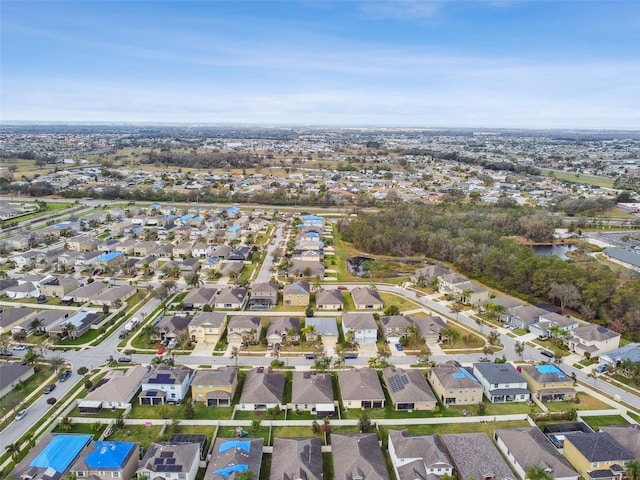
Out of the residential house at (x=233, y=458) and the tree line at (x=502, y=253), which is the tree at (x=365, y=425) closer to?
the residential house at (x=233, y=458)

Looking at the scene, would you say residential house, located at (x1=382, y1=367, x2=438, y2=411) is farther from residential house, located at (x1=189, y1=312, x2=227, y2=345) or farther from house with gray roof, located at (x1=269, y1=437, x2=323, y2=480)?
residential house, located at (x1=189, y1=312, x2=227, y2=345)

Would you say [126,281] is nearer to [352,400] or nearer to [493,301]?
[352,400]

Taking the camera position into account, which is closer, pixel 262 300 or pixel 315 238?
pixel 262 300

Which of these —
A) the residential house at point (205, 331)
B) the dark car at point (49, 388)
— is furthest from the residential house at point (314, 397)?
the dark car at point (49, 388)

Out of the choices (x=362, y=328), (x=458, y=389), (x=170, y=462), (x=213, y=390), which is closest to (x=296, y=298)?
(x=362, y=328)

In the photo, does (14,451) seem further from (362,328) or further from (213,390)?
(362,328)

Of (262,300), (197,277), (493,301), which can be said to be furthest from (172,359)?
(493,301)

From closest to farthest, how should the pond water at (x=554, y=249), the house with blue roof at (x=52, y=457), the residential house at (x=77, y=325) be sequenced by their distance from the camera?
the house with blue roof at (x=52, y=457) → the residential house at (x=77, y=325) → the pond water at (x=554, y=249)

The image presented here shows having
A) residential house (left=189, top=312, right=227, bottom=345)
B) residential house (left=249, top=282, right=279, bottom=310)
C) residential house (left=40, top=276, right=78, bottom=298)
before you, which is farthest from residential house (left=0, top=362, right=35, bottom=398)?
residential house (left=249, top=282, right=279, bottom=310)
